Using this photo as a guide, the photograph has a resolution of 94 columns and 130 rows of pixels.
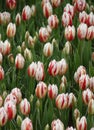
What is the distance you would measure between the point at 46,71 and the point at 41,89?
0.47 m

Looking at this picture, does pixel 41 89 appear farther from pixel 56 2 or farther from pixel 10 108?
pixel 56 2

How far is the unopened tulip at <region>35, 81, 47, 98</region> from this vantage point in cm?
256

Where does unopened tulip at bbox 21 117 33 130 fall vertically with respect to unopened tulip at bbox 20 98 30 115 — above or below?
below

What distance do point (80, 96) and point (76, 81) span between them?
0.56 feet

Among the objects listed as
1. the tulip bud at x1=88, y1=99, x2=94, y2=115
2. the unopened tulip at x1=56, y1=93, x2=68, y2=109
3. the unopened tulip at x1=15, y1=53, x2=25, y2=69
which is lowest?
the tulip bud at x1=88, y1=99, x2=94, y2=115

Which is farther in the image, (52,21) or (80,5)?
(80,5)

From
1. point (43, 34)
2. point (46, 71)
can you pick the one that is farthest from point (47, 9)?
point (46, 71)

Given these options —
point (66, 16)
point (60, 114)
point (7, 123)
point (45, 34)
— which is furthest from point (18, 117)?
point (66, 16)

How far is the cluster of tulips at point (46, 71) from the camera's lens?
251 cm

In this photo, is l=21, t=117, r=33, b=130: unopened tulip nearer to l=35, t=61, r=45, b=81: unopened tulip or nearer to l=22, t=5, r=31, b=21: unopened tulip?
l=35, t=61, r=45, b=81: unopened tulip

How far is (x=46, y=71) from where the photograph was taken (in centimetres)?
303

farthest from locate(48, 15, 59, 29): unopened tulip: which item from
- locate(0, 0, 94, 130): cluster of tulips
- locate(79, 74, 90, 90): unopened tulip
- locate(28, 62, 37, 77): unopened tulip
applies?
locate(79, 74, 90, 90): unopened tulip

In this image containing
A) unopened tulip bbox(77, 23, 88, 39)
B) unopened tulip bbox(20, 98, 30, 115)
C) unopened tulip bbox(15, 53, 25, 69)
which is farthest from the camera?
unopened tulip bbox(77, 23, 88, 39)

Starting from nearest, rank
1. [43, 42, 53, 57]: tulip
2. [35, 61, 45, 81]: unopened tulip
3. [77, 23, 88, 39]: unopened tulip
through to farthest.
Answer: [35, 61, 45, 81]: unopened tulip, [43, 42, 53, 57]: tulip, [77, 23, 88, 39]: unopened tulip
